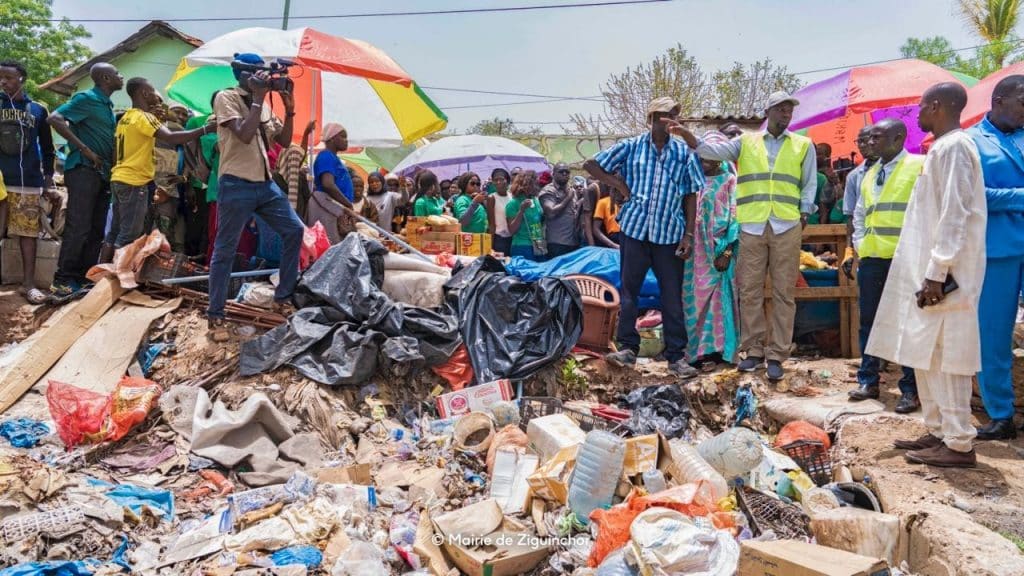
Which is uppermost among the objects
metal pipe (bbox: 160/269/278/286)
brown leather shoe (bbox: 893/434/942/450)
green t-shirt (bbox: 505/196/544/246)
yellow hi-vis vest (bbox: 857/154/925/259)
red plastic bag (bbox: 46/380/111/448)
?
yellow hi-vis vest (bbox: 857/154/925/259)

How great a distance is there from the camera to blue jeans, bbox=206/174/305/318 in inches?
195

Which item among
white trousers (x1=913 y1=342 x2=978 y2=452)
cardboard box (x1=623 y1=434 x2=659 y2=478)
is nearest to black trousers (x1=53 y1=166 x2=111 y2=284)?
cardboard box (x1=623 y1=434 x2=659 y2=478)

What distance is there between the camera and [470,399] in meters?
5.08

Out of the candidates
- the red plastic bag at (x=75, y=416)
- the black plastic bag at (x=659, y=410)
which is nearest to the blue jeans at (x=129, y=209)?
the red plastic bag at (x=75, y=416)

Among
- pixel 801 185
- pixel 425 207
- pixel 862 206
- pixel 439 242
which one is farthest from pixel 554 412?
pixel 425 207

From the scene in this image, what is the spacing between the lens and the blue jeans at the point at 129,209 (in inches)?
225

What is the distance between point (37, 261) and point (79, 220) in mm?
505

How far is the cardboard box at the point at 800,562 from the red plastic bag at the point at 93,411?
361cm

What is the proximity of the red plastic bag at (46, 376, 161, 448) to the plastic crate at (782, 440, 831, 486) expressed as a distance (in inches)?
157

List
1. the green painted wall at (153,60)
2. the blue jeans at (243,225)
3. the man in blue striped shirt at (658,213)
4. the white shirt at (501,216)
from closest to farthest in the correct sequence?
the blue jeans at (243,225) < the man in blue striped shirt at (658,213) < the white shirt at (501,216) < the green painted wall at (153,60)

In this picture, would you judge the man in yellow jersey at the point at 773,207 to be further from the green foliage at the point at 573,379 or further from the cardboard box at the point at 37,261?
the cardboard box at the point at 37,261

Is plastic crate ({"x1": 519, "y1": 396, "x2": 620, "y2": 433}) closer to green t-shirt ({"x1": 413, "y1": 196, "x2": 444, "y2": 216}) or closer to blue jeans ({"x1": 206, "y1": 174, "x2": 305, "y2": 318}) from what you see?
blue jeans ({"x1": 206, "y1": 174, "x2": 305, "y2": 318})

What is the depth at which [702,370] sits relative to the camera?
18.6ft

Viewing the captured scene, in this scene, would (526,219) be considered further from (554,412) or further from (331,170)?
(554,412)
